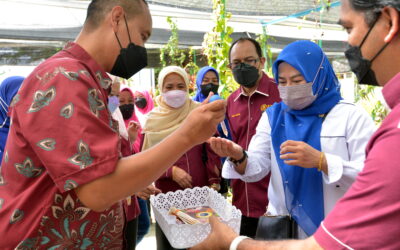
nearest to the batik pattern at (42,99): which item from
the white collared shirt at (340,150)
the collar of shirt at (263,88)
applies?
the white collared shirt at (340,150)

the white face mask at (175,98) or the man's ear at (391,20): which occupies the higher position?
the man's ear at (391,20)

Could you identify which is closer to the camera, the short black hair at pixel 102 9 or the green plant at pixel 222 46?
the short black hair at pixel 102 9

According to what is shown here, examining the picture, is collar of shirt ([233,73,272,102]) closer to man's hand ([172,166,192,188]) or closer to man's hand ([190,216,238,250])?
man's hand ([172,166,192,188])

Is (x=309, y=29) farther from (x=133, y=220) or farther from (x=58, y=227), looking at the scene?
(x=58, y=227)

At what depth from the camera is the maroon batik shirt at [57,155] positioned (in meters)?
1.03

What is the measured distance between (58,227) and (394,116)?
1.02 metres

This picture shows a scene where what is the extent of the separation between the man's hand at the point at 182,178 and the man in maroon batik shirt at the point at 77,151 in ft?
4.99

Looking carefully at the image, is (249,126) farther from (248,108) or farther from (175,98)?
(175,98)

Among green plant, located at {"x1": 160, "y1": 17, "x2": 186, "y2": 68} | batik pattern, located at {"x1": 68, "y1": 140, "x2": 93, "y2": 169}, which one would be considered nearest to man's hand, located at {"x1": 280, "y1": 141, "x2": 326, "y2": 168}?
batik pattern, located at {"x1": 68, "y1": 140, "x2": 93, "y2": 169}

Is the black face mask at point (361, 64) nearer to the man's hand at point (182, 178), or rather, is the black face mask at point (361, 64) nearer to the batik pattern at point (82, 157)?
the batik pattern at point (82, 157)

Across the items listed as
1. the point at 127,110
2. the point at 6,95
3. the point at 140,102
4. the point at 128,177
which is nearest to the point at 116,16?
the point at 128,177

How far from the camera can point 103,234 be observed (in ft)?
4.28

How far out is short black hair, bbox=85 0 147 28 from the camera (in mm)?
1342

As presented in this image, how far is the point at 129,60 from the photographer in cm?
142
